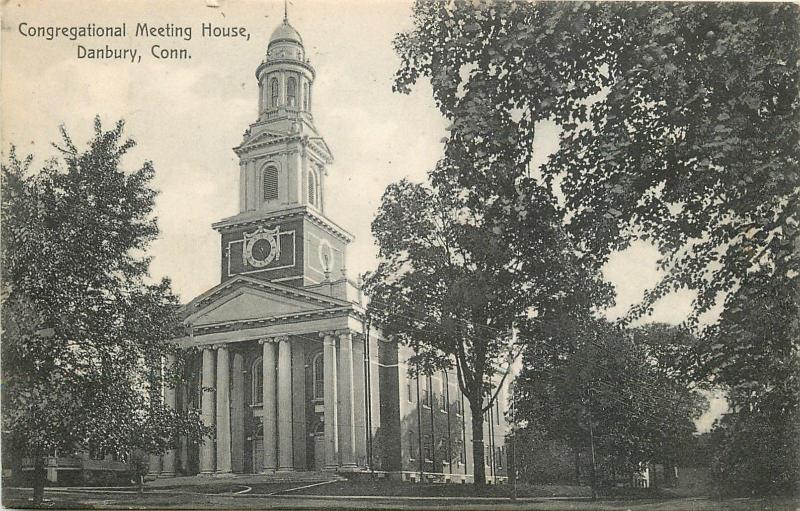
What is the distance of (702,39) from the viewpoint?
18.7ft

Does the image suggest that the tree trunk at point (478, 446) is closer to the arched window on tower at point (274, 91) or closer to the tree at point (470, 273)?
the tree at point (470, 273)

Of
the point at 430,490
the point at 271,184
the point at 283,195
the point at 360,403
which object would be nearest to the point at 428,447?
the point at 430,490

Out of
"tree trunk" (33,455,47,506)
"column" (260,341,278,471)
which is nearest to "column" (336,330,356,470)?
"column" (260,341,278,471)

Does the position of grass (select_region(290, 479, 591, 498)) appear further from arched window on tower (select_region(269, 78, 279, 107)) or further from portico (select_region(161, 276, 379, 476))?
arched window on tower (select_region(269, 78, 279, 107))

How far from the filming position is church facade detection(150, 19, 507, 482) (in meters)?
6.30

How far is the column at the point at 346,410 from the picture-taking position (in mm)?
6332

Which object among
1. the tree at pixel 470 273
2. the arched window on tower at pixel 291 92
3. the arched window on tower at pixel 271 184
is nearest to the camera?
the tree at pixel 470 273

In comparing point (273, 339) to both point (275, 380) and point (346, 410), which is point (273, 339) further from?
point (346, 410)

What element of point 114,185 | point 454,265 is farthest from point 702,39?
point 114,185

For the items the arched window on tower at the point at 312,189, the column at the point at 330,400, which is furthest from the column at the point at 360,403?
the arched window on tower at the point at 312,189

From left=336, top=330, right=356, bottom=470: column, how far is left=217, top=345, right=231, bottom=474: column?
87 cm

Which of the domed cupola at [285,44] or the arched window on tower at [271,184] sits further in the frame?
the arched window on tower at [271,184]

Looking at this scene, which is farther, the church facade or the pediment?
the pediment

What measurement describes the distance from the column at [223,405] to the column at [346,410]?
869 mm
